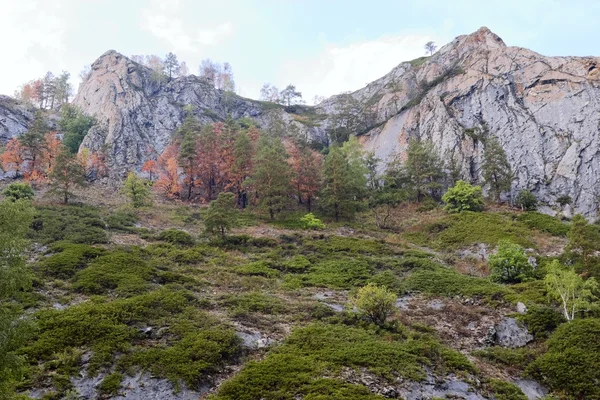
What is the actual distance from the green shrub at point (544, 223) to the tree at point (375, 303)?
24.9 metres

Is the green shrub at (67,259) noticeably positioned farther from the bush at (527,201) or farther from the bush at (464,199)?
the bush at (527,201)

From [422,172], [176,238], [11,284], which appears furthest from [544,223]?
[11,284]

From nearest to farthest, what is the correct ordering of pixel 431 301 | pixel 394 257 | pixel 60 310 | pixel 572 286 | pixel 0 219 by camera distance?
pixel 0 219 < pixel 60 310 < pixel 572 286 < pixel 431 301 < pixel 394 257

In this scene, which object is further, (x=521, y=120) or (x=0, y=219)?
(x=521, y=120)

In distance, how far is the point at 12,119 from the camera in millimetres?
63094

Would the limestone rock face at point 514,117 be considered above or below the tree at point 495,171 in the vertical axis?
above

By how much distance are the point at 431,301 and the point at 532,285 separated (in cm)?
565

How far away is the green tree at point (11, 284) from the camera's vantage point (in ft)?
25.3

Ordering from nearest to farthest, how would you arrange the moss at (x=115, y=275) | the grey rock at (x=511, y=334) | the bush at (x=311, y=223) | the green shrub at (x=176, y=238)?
the grey rock at (x=511, y=334)
the moss at (x=115, y=275)
the green shrub at (x=176, y=238)
the bush at (x=311, y=223)

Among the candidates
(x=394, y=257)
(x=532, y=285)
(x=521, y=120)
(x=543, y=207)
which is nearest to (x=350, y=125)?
(x=521, y=120)

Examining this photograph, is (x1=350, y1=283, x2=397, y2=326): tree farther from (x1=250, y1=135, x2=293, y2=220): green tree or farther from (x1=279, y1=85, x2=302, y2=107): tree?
(x1=279, y1=85, x2=302, y2=107): tree

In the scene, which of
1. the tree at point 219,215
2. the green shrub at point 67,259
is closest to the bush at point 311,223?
the tree at point 219,215

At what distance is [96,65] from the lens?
8050cm

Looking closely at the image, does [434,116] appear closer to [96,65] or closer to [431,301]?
[431,301]
